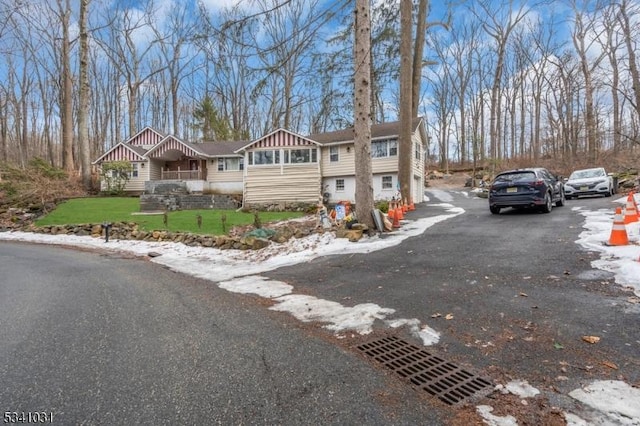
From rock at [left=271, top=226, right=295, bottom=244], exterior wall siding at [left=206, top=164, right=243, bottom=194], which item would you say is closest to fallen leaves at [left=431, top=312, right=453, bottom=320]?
rock at [left=271, top=226, right=295, bottom=244]

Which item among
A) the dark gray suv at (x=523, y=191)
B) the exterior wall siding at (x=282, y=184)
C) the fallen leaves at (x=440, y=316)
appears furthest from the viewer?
the exterior wall siding at (x=282, y=184)

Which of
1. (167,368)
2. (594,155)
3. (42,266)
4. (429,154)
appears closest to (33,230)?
(42,266)

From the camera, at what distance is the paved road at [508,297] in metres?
2.98

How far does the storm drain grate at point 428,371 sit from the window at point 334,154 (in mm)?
20351

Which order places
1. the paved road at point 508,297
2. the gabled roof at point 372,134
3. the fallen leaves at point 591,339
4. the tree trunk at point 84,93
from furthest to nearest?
the tree trunk at point 84,93 → the gabled roof at point 372,134 → the fallen leaves at point 591,339 → the paved road at point 508,297

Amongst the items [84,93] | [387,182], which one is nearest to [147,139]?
[84,93]

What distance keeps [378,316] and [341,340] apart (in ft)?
2.64

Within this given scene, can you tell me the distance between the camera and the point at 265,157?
23922 mm

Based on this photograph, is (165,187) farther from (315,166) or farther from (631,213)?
(631,213)

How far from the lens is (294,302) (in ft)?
16.7

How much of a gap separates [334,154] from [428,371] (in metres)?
21.2

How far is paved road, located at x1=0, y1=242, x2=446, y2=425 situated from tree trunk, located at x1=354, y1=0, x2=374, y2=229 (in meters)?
5.60

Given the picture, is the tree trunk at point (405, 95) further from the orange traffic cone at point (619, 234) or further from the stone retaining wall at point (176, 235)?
the orange traffic cone at point (619, 234)

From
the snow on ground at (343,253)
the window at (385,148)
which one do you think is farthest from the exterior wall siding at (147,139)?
the window at (385,148)
